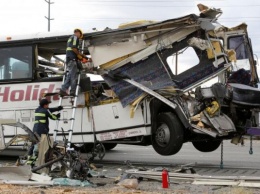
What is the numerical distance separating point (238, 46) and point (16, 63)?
5.50 m

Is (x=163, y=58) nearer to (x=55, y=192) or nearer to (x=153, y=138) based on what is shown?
(x=153, y=138)

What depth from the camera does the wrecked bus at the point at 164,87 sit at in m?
12.3

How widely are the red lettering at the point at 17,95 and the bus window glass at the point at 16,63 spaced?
36cm

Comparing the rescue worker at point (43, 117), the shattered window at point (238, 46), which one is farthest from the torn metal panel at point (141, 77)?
the shattered window at point (238, 46)

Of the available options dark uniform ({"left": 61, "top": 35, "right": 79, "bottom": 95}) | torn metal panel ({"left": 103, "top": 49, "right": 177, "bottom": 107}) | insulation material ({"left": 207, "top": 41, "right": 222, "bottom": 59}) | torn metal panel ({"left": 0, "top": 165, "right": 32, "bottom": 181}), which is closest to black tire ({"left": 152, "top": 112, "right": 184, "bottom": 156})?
torn metal panel ({"left": 103, "top": 49, "right": 177, "bottom": 107})

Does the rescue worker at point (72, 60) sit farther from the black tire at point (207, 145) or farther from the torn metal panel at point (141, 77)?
the black tire at point (207, 145)

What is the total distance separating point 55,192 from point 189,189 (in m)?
2.17

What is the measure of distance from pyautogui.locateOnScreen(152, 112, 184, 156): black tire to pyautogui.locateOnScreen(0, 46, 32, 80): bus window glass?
349 centimetres

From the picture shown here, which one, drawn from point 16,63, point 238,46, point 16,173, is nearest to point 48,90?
point 16,63

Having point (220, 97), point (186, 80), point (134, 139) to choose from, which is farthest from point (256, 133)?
point (134, 139)

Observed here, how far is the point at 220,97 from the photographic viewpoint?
12188 millimetres

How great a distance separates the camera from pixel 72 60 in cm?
1262

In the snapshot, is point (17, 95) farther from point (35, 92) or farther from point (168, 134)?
point (168, 134)

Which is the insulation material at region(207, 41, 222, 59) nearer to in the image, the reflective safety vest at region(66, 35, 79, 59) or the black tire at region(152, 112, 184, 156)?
the black tire at region(152, 112, 184, 156)
